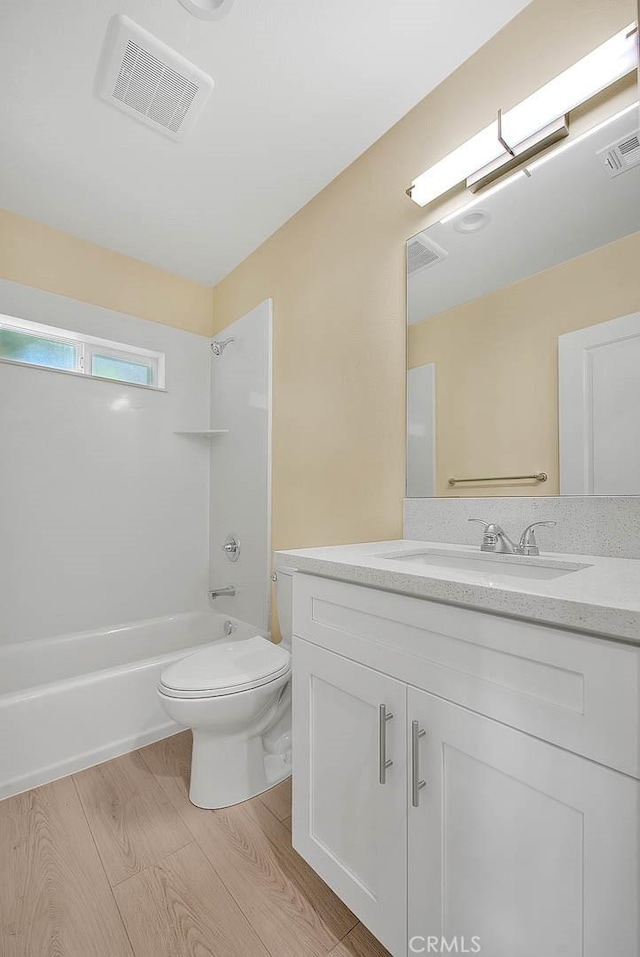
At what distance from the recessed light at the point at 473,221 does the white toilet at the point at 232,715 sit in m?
1.64

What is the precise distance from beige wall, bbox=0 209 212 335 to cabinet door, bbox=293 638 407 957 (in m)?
2.30

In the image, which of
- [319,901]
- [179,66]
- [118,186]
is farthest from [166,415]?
[319,901]

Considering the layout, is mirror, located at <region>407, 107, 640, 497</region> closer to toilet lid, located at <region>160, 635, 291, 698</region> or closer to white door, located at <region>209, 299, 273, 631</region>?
toilet lid, located at <region>160, 635, 291, 698</region>

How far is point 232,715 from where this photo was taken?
4.71ft

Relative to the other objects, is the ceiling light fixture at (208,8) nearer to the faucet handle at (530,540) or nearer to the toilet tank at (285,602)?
the faucet handle at (530,540)

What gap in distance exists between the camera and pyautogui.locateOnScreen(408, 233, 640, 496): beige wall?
1.14m

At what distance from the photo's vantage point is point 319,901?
3.75 ft

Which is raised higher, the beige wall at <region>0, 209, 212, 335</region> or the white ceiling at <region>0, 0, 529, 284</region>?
the white ceiling at <region>0, 0, 529, 284</region>

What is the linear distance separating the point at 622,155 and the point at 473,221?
42 cm

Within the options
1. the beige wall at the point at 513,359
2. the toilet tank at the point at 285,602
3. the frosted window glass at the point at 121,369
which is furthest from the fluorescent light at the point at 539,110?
the frosted window glass at the point at 121,369

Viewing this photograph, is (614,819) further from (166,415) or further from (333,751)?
(166,415)

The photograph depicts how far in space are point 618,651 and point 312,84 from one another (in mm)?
1928

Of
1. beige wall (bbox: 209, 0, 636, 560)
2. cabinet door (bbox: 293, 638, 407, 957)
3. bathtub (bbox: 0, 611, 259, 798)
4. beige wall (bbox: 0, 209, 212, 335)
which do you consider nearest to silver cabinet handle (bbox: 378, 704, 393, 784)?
cabinet door (bbox: 293, 638, 407, 957)

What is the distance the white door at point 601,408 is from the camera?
1.07 meters
